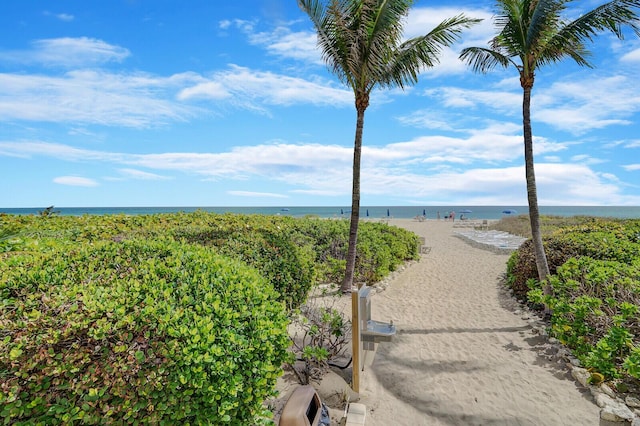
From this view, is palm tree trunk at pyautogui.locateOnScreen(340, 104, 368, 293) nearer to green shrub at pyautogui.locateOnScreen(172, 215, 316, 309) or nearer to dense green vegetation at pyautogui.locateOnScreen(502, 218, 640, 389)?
green shrub at pyautogui.locateOnScreen(172, 215, 316, 309)

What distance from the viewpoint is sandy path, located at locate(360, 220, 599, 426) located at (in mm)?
4699

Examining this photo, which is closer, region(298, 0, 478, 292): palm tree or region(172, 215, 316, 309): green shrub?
region(172, 215, 316, 309): green shrub

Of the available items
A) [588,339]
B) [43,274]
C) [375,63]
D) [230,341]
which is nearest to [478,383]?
[588,339]

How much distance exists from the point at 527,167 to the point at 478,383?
513 centimetres

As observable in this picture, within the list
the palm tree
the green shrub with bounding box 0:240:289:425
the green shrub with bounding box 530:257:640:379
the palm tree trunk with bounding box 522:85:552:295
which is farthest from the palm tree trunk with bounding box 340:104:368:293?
the green shrub with bounding box 0:240:289:425

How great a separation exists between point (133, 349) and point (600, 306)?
7.19 m

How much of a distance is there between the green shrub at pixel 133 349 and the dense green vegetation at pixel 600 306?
487 cm

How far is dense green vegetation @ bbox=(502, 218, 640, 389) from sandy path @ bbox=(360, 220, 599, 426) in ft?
1.81

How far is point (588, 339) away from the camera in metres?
5.96

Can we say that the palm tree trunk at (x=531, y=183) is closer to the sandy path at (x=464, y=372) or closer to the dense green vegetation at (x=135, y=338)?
the sandy path at (x=464, y=372)

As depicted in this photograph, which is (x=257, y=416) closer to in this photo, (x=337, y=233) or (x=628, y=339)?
(x=628, y=339)

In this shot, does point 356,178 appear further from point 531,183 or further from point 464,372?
point 464,372

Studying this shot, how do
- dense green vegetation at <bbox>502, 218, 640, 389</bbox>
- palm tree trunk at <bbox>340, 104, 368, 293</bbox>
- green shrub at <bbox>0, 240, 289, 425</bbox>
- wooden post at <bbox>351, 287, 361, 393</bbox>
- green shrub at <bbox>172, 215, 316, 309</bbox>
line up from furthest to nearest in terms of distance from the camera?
palm tree trunk at <bbox>340, 104, 368, 293</bbox> < green shrub at <bbox>172, 215, 316, 309</bbox> < dense green vegetation at <bbox>502, 218, 640, 389</bbox> < wooden post at <bbox>351, 287, 361, 393</bbox> < green shrub at <bbox>0, 240, 289, 425</bbox>

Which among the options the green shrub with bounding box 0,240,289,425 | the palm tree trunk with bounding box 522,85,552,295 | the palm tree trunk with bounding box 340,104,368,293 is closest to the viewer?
the green shrub with bounding box 0,240,289,425
